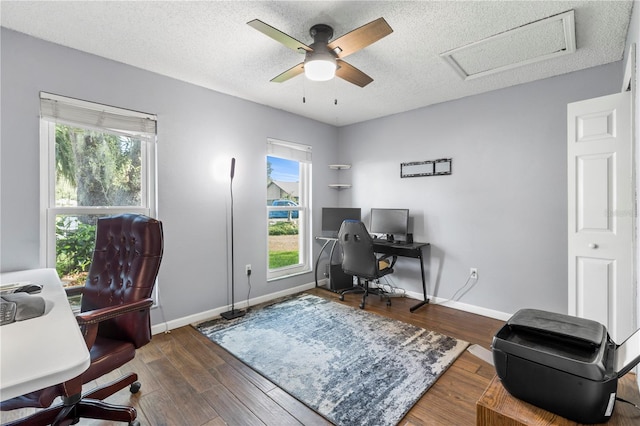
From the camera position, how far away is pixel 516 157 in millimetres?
3014

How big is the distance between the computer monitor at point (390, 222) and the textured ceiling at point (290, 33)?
4.98 feet

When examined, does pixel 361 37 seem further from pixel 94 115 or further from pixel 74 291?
pixel 74 291

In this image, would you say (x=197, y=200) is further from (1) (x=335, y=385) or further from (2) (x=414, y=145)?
(2) (x=414, y=145)

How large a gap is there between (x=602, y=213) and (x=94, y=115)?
3.95 metres

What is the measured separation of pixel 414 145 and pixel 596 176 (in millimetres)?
1970

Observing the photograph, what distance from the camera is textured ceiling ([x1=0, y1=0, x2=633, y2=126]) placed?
1.81 m

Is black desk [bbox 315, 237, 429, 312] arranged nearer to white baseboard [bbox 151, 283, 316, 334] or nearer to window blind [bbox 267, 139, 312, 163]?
white baseboard [bbox 151, 283, 316, 334]

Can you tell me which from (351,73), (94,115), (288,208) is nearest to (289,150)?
(288,208)

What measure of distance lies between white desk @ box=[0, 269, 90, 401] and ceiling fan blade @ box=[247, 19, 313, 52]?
163cm

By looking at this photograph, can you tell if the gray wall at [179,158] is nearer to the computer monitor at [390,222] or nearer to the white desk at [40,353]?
the computer monitor at [390,222]

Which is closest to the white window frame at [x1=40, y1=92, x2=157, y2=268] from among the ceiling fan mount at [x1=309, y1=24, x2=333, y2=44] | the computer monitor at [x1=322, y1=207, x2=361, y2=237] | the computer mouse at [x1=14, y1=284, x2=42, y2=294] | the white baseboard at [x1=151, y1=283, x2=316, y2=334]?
the computer mouse at [x1=14, y1=284, x2=42, y2=294]

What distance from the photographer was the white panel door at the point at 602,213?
1.93 metres

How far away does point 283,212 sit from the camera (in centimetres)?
401

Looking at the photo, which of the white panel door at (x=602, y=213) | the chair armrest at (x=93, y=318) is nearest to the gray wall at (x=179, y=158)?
the chair armrest at (x=93, y=318)
